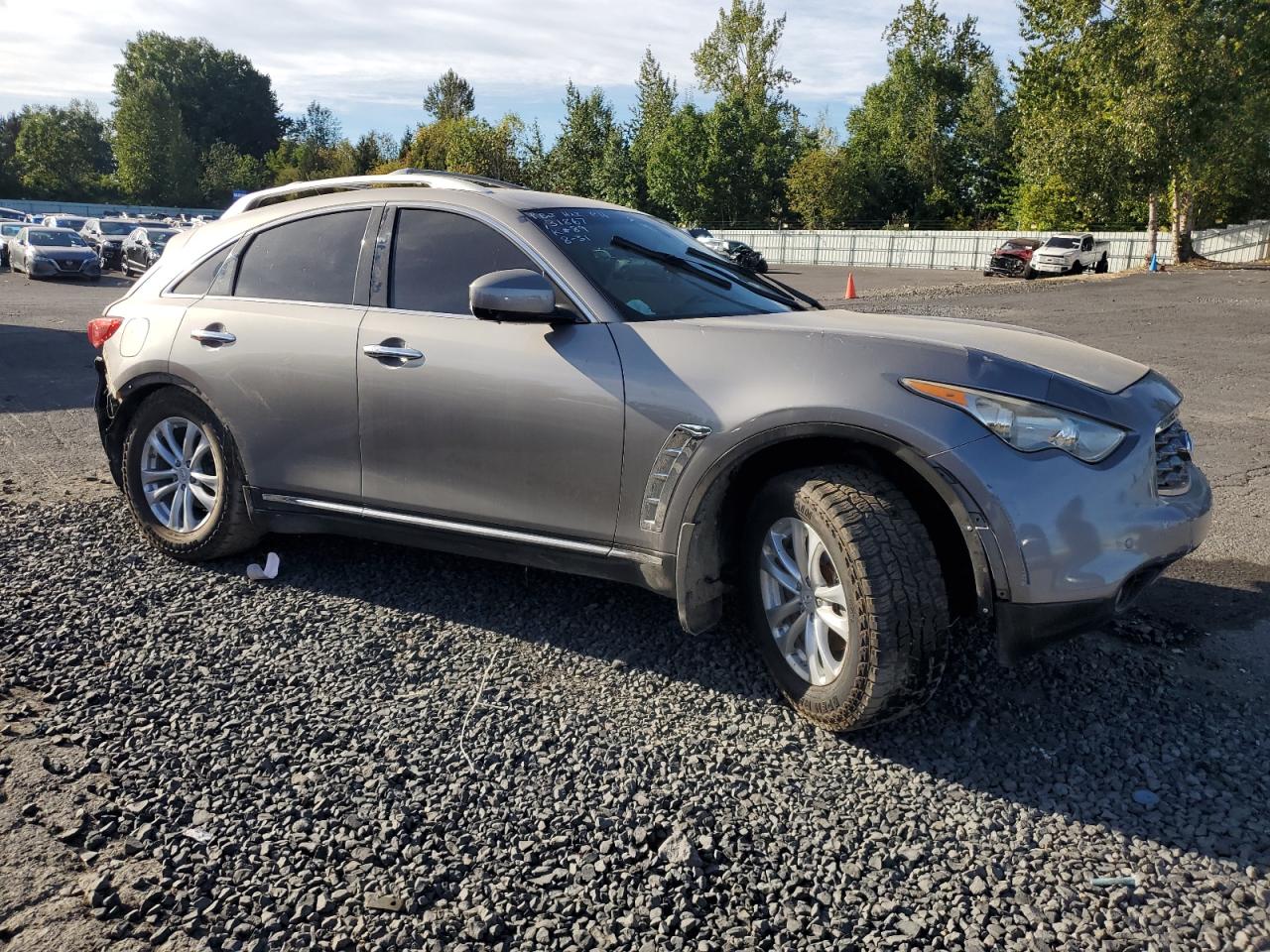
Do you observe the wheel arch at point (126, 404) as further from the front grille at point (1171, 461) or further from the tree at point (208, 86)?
the tree at point (208, 86)

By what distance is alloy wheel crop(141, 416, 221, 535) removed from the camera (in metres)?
4.60

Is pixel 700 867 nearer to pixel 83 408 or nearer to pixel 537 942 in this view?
pixel 537 942

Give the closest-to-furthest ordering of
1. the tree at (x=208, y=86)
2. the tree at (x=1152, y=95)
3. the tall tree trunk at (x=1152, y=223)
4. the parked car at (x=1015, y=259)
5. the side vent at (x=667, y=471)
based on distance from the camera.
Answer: the side vent at (x=667, y=471) → the tree at (x=1152, y=95) → the parked car at (x=1015, y=259) → the tall tree trunk at (x=1152, y=223) → the tree at (x=208, y=86)

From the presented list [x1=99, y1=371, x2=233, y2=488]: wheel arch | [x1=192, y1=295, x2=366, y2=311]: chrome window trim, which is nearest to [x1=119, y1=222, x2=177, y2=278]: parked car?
[x1=99, y1=371, x2=233, y2=488]: wheel arch

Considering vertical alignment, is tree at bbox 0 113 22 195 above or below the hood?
above

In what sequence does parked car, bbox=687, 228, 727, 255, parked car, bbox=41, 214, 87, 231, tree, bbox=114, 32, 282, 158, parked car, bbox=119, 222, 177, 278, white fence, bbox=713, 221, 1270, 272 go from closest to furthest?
parked car, bbox=687, 228, 727, 255 → parked car, bbox=119, 222, 177, 278 → white fence, bbox=713, 221, 1270, 272 → parked car, bbox=41, 214, 87, 231 → tree, bbox=114, 32, 282, 158

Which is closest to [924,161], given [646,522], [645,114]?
[645,114]

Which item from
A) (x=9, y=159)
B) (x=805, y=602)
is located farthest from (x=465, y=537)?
(x=9, y=159)

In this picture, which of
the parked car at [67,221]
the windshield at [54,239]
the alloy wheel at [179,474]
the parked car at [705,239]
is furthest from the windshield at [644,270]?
the parked car at [67,221]

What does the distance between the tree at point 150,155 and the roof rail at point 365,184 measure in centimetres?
9711

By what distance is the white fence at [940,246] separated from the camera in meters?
38.5

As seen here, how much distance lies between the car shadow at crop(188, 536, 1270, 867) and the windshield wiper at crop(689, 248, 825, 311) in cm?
145

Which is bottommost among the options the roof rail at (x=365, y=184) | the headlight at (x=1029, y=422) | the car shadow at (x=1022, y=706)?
the car shadow at (x=1022, y=706)

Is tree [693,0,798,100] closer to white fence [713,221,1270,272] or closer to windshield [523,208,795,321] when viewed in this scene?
white fence [713,221,1270,272]
